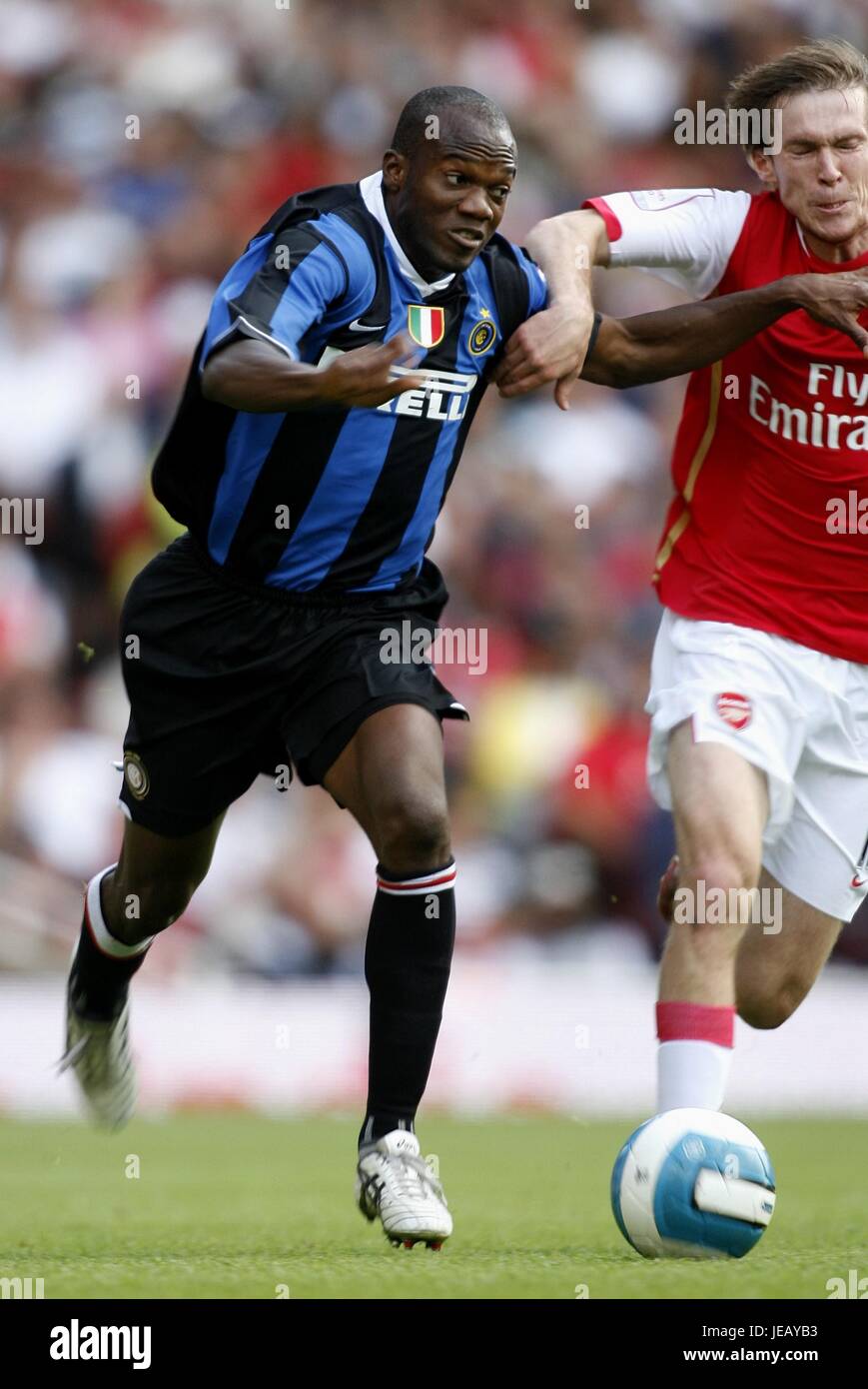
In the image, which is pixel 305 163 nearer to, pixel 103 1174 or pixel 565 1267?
pixel 103 1174

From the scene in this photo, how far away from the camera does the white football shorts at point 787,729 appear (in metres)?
4.89

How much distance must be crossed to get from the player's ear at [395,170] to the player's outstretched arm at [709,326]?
2.18ft

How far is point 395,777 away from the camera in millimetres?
4492

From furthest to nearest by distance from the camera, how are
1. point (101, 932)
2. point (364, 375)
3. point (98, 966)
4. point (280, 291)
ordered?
point (98, 966), point (101, 932), point (280, 291), point (364, 375)

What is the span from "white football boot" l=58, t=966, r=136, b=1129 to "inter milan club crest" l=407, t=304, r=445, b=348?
2.36 metres

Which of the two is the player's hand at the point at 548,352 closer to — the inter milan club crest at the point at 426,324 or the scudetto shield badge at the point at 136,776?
the inter milan club crest at the point at 426,324

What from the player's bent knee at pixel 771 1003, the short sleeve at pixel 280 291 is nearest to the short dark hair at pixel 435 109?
the short sleeve at pixel 280 291

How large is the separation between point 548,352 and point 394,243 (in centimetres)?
45

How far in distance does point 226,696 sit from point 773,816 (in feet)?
4.50

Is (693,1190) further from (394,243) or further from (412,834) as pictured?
(394,243)

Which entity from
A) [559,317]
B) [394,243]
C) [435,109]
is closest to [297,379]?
[394,243]

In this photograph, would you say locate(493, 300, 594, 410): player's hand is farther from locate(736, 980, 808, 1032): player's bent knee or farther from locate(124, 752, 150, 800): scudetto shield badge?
locate(736, 980, 808, 1032): player's bent knee

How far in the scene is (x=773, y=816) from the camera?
16.3 feet
